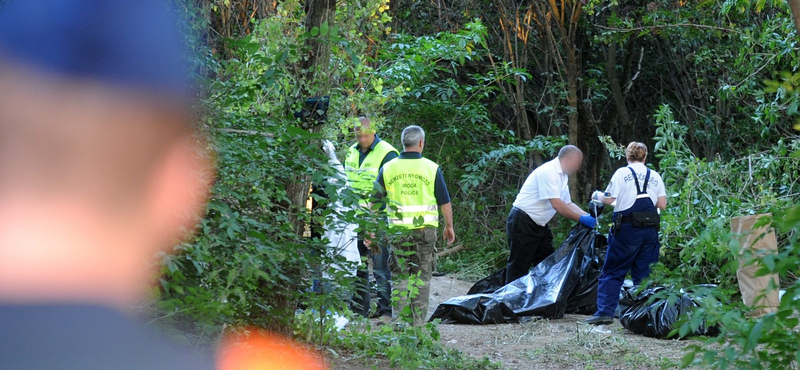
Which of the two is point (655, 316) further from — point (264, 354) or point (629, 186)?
point (264, 354)

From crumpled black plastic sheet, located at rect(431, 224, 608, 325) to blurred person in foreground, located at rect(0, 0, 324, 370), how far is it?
5496 mm

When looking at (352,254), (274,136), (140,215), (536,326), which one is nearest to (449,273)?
(536,326)

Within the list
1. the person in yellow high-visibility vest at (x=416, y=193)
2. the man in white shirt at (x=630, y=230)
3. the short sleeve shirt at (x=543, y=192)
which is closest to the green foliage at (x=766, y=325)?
the person in yellow high-visibility vest at (x=416, y=193)

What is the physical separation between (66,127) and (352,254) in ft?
13.9

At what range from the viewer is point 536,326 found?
7547 millimetres


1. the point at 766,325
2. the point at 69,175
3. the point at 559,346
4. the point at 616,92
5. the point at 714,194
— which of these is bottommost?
the point at 559,346

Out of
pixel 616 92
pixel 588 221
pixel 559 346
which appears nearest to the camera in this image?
pixel 559 346

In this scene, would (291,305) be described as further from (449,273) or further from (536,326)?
(449,273)

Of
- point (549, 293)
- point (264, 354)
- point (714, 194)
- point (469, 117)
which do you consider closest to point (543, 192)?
point (549, 293)

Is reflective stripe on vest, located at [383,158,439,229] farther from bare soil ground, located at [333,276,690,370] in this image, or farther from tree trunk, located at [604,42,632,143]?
tree trunk, located at [604,42,632,143]

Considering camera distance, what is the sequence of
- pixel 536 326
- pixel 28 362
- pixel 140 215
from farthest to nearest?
pixel 536 326 < pixel 140 215 < pixel 28 362

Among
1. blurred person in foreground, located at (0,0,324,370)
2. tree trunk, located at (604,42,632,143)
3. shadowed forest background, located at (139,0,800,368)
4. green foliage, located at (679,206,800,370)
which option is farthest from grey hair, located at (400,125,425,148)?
tree trunk, located at (604,42,632,143)

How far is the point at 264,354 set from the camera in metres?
4.34

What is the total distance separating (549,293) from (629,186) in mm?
1316
